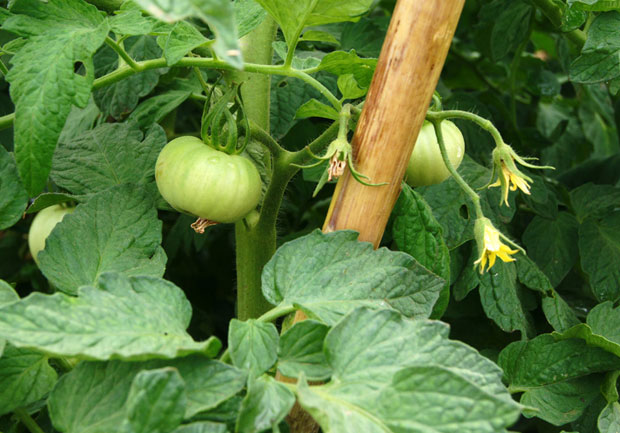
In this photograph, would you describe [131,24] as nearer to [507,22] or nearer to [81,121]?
[81,121]

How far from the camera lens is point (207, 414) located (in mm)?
540

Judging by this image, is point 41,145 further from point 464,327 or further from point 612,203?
point 612,203

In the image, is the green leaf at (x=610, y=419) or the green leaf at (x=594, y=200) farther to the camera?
the green leaf at (x=594, y=200)

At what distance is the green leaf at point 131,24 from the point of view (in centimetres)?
64

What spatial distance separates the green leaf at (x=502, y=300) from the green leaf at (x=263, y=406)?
16.7 inches

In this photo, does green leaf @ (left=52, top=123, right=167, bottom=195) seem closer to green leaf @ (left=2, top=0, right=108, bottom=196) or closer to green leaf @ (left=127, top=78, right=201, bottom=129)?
green leaf @ (left=127, top=78, right=201, bottom=129)

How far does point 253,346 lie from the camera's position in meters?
0.57

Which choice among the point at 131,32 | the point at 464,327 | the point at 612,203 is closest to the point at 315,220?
the point at 464,327

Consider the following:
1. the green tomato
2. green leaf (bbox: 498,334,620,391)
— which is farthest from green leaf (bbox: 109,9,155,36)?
green leaf (bbox: 498,334,620,391)

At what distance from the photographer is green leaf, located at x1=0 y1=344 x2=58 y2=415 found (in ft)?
1.89

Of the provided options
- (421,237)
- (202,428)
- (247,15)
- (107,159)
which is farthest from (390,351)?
(107,159)

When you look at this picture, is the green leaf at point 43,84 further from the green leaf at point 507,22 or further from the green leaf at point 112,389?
the green leaf at point 507,22

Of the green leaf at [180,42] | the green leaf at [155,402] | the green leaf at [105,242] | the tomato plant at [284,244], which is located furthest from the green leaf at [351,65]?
the green leaf at [155,402]

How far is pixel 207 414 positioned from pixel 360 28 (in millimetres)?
750
